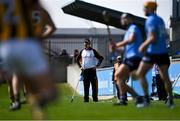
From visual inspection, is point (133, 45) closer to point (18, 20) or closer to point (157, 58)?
point (157, 58)

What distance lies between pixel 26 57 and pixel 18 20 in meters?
0.39

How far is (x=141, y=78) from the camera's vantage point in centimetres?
1116

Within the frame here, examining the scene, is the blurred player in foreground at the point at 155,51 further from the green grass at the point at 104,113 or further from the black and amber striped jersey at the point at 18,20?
the black and amber striped jersey at the point at 18,20

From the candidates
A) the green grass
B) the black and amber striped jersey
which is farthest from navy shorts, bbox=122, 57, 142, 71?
the black and amber striped jersey

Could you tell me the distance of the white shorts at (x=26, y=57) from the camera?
4848 mm

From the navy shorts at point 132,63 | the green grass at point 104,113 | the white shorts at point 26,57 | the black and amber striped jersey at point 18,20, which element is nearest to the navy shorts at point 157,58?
Result: the navy shorts at point 132,63

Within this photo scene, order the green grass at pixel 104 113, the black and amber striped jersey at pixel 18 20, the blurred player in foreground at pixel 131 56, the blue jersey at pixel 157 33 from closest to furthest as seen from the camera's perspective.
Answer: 1. the black and amber striped jersey at pixel 18 20
2. the green grass at pixel 104 113
3. the blue jersey at pixel 157 33
4. the blurred player in foreground at pixel 131 56

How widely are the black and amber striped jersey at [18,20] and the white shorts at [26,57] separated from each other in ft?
0.35

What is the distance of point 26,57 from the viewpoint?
484cm

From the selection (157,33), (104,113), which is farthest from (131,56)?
(104,113)

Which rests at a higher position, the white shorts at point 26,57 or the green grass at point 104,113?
the white shorts at point 26,57

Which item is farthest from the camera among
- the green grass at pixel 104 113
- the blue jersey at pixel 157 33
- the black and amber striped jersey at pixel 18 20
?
the blue jersey at pixel 157 33

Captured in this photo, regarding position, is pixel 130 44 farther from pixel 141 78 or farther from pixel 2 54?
pixel 2 54

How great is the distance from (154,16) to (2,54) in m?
6.50
